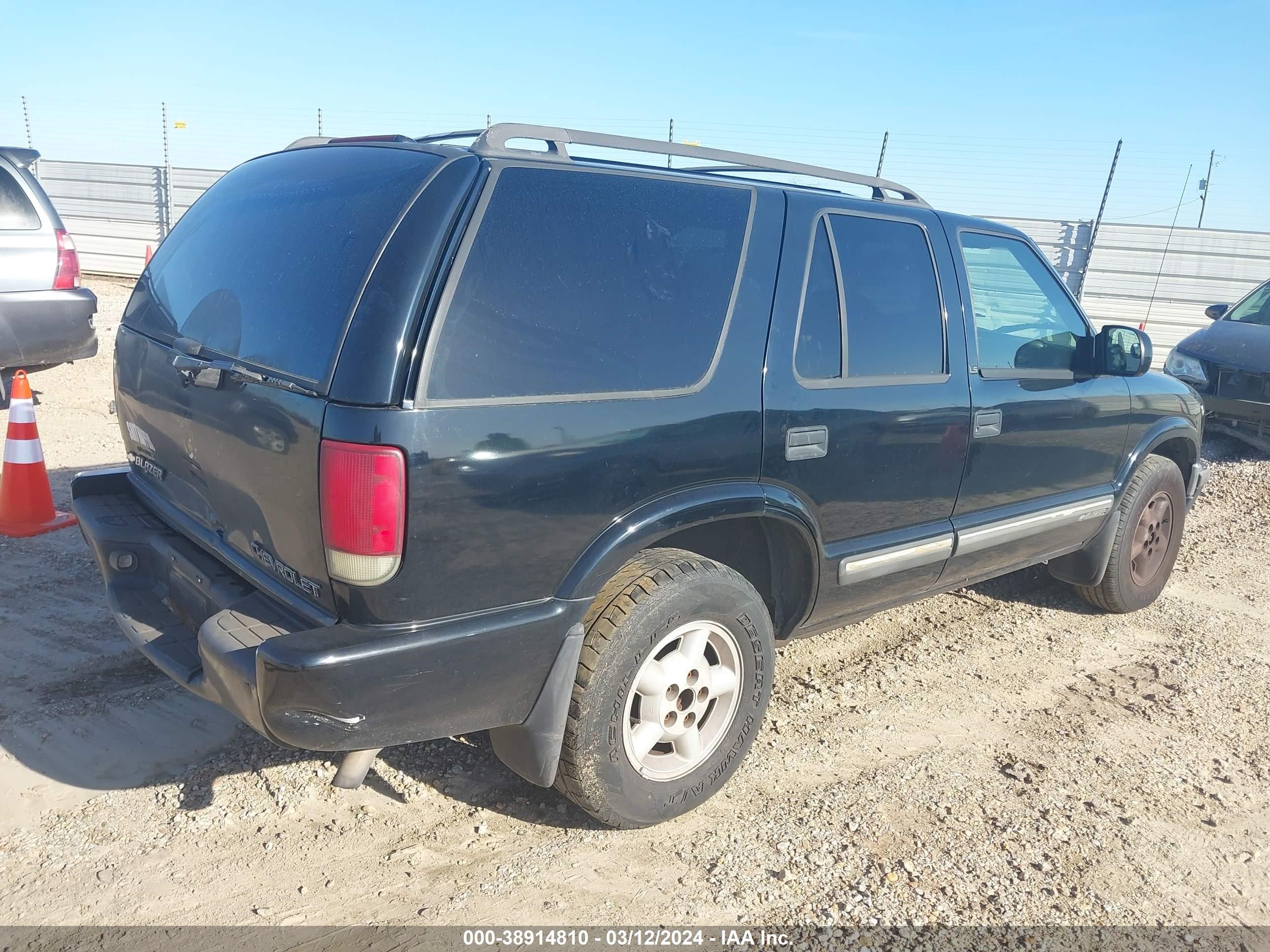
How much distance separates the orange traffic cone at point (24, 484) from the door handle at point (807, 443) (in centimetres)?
382

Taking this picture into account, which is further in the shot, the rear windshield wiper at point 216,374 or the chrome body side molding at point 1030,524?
the chrome body side molding at point 1030,524

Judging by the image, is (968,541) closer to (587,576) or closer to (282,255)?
(587,576)

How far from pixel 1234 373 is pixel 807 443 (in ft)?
22.1

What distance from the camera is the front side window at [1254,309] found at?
28.0 ft

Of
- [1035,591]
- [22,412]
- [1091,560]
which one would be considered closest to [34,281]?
[22,412]

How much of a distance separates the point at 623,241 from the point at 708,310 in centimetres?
33

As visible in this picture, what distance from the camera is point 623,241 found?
8.60ft

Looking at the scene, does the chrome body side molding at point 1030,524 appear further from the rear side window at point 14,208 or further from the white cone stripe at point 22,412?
the rear side window at point 14,208

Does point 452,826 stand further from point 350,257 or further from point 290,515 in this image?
point 350,257

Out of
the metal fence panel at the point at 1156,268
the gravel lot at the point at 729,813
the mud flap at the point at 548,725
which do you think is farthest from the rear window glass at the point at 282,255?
the metal fence panel at the point at 1156,268

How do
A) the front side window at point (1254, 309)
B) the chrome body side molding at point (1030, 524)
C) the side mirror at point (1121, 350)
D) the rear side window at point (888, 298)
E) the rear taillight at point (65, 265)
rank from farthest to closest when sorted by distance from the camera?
the front side window at point (1254, 309) < the rear taillight at point (65, 265) < the side mirror at point (1121, 350) < the chrome body side molding at point (1030, 524) < the rear side window at point (888, 298)

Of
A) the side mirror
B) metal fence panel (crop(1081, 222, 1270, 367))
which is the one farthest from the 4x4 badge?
metal fence panel (crop(1081, 222, 1270, 367))

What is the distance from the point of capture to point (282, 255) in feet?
8.52

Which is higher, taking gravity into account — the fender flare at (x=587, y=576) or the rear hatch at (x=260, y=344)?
the rear hatch at (x=260, y=344)
